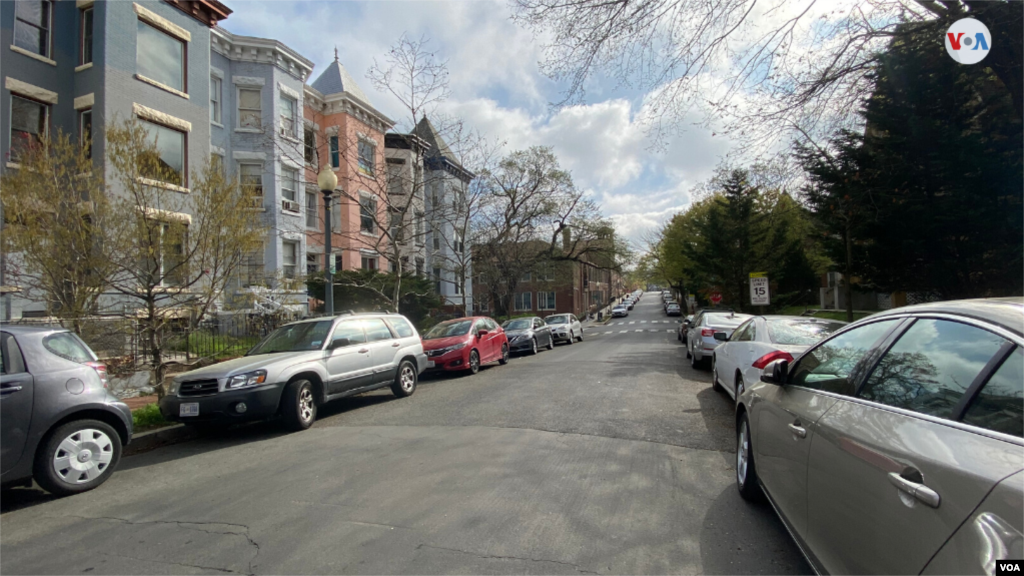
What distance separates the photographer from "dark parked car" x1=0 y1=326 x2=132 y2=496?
4.69 metres

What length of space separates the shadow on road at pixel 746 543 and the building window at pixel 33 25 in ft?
64.1

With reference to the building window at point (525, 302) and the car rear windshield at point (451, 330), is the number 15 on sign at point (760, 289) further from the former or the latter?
the building window at point (525, 302)

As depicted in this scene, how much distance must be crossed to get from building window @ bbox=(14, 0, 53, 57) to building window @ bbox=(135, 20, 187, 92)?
2114 mm

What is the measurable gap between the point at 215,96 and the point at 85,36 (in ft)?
15.9

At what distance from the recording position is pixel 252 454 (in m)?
6.39

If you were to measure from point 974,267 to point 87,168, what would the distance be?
17.7 m

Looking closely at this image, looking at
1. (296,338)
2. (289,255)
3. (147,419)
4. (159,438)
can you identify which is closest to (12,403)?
(159,438)

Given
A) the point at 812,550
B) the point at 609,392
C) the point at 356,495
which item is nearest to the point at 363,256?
the point at 609,392

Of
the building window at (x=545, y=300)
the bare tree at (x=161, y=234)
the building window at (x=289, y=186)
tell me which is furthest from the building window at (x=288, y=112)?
the building window at (x=545, y=300)

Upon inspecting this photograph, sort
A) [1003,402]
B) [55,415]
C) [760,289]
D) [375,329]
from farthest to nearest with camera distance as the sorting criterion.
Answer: [760,289]
[375,329]
[55,415]
[1003,402]

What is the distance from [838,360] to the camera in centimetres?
311

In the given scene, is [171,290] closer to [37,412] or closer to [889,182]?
[37,412]

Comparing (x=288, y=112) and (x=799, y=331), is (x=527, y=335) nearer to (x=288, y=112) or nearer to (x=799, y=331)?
(x=799, y=331)

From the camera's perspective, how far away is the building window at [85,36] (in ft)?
50.7
